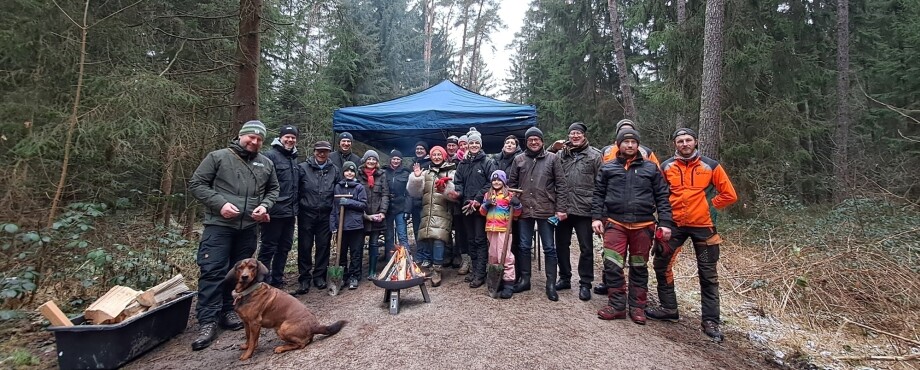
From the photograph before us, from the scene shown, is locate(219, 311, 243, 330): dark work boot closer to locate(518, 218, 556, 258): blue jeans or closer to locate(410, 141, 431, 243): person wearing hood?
locate(410, 141, 431, 243): person wearing hood

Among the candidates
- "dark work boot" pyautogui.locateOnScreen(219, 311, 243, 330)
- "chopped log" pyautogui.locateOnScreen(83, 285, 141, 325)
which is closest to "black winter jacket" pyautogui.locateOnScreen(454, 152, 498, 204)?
"dark work boot" pyautogui.locateOnScreen(219, 311, 243, 330)

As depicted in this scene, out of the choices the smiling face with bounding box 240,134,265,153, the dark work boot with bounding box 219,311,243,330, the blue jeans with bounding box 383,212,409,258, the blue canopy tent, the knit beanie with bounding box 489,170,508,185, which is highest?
the blue canopy tent

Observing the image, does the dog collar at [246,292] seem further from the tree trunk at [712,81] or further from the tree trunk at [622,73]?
the tree trunk at [622,73]

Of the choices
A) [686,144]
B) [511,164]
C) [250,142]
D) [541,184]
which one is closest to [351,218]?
[250,142]

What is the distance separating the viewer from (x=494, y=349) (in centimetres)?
295

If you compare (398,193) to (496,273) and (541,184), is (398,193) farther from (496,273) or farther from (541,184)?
(541,184)

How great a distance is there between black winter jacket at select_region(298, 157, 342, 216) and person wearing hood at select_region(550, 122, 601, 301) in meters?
2.60

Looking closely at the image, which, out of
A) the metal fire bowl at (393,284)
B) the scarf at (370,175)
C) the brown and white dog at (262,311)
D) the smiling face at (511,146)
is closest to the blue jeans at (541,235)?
the smiling face at (511,146)

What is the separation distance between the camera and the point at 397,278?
3854mm

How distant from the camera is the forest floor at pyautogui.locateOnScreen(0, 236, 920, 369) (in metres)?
2.84

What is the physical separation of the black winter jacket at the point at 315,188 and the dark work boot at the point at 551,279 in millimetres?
2518

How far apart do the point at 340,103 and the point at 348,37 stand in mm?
8120

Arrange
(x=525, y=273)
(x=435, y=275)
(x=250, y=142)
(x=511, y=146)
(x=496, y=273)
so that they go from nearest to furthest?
(x=250, y=142) → (x=496, y=273) → (x=525, y=273) → (x=511, y=146) → (x=435, y=275)

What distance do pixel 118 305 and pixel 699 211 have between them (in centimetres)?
474
